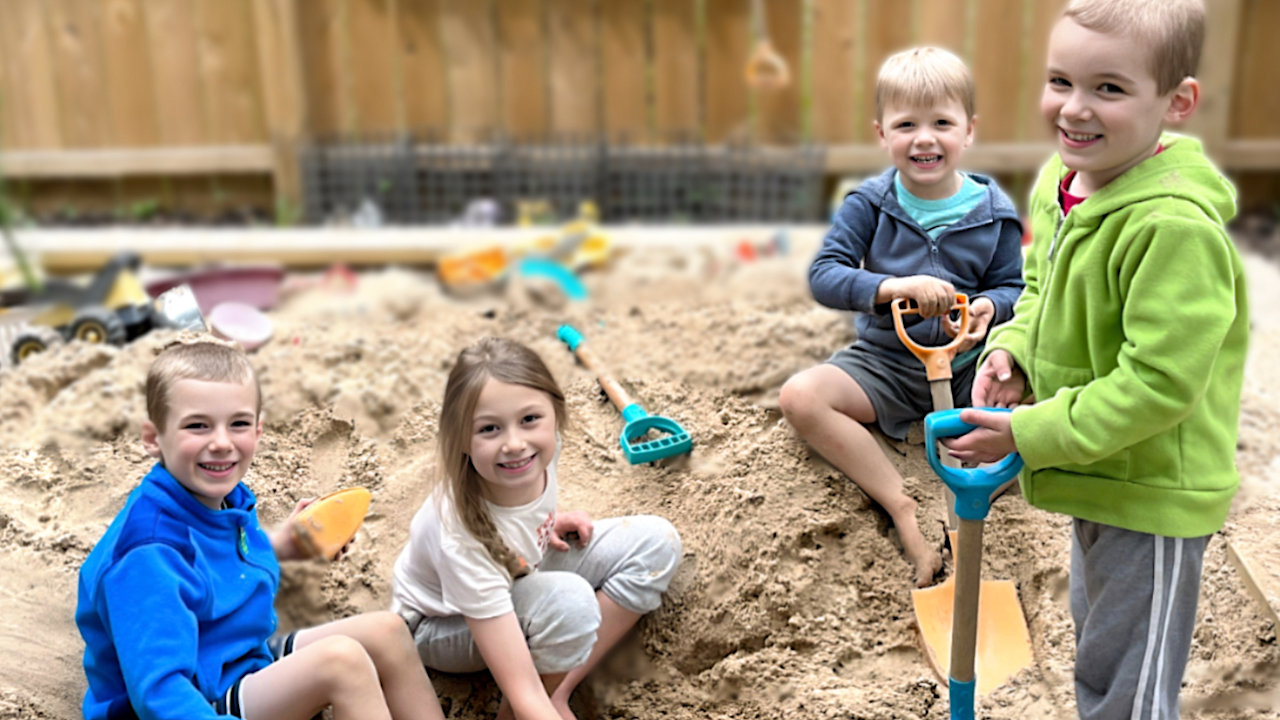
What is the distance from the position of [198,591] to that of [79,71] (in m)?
4.12

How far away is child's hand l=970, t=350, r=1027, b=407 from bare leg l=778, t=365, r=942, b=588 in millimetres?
520

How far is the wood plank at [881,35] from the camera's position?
15.4 ft

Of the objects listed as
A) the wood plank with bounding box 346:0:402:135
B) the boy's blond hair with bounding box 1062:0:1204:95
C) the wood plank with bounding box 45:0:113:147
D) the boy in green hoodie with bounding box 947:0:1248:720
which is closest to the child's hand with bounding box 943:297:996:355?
the boy in green hoodie with bounding box 947:0:1248:720

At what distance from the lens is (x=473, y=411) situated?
1853 millimetres

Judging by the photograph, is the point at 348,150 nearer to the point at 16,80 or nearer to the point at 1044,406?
the point at 16,80

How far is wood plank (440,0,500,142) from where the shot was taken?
15.7 ft

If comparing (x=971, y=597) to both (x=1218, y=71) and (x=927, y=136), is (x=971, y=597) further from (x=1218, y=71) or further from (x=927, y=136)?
(x=1218, y=71)

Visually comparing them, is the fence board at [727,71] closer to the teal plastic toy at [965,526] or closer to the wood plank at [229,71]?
the wood plank at [229,71]

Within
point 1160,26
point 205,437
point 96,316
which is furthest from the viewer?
point 96,316

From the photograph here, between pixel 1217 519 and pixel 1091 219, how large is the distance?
0.44 m

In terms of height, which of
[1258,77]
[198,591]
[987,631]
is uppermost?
[1258,77]

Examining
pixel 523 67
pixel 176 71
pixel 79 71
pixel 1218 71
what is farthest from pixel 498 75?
pixel 1218 71

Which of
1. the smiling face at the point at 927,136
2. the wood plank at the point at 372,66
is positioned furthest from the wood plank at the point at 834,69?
the smiling face at the point at 927,136

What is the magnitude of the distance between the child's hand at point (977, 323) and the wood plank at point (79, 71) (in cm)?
423
